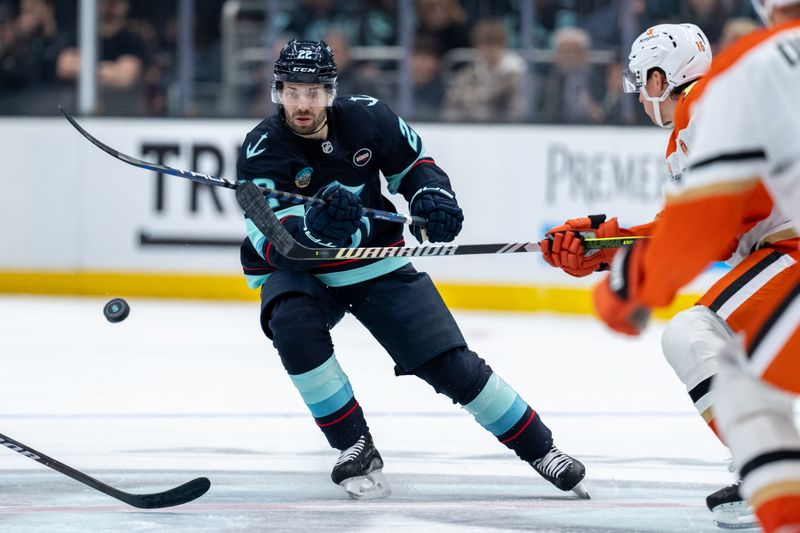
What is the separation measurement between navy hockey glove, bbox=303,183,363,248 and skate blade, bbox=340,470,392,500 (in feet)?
1.82

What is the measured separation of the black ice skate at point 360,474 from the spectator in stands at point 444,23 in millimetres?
4263

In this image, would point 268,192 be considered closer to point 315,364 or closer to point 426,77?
point 315,364

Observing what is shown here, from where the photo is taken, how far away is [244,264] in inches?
134

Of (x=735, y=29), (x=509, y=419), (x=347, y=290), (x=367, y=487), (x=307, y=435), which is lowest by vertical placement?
(x=307, y=435)

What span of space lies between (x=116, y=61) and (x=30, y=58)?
508 mm

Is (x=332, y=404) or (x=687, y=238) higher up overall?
(x=687, y=238)

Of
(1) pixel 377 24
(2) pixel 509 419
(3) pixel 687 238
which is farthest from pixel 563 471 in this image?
(1) pixel 377 24

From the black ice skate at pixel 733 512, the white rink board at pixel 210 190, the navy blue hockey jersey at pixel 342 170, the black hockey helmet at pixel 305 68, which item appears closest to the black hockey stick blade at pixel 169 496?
the navy blue hockey jersey at pixel 342 170

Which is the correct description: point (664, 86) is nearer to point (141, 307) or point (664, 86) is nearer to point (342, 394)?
point (342, 394)

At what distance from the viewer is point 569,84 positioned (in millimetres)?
7004

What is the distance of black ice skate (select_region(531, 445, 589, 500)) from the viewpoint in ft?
10.4

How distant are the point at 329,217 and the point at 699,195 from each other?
1332 millimetres

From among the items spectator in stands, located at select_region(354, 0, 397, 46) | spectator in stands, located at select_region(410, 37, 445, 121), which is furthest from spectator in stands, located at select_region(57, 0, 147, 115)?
spectator in stands, located at select_region(410, 37, 445, 121)

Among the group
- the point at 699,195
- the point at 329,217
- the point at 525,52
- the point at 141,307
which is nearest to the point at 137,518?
the point at 329,217
